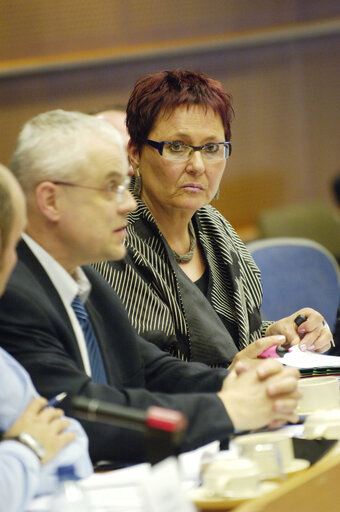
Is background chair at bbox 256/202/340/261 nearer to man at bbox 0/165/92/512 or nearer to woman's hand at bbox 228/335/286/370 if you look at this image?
woman's hand at bbox 228/335/286/370

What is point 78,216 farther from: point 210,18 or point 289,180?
point 289,180

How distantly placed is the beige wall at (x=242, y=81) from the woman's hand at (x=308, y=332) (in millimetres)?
3010

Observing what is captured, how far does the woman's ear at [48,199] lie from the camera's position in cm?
→ 203

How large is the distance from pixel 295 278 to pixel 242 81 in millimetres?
2973

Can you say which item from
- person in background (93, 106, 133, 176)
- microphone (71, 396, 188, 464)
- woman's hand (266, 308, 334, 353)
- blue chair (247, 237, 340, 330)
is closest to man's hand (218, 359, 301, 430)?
microphone (71, 396, 188, 464)

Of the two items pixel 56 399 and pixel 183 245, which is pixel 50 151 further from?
pixel 183 245

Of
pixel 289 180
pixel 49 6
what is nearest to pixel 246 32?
pixel 289 180

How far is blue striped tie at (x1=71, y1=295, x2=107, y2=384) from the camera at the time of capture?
216cm

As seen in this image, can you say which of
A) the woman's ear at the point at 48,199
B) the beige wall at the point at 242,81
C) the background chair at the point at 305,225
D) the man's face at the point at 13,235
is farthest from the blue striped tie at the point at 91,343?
the background chair at the point at 305,225

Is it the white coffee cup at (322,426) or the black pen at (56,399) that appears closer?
the black pen at (56,399)

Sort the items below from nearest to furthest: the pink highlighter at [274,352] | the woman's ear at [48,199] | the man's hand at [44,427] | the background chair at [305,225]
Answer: the man's hand at [44,427]
the woman's ear at [48,199]
the pink highlighter at [274,352]
the background chair at [305,225]

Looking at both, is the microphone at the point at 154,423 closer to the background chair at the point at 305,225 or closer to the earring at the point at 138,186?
the earring at the point at 138,186

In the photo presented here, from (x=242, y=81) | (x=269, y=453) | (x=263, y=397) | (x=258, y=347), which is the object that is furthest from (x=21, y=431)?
(x=242, y=81)

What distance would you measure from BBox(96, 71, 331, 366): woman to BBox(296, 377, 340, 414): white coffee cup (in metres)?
0.60
